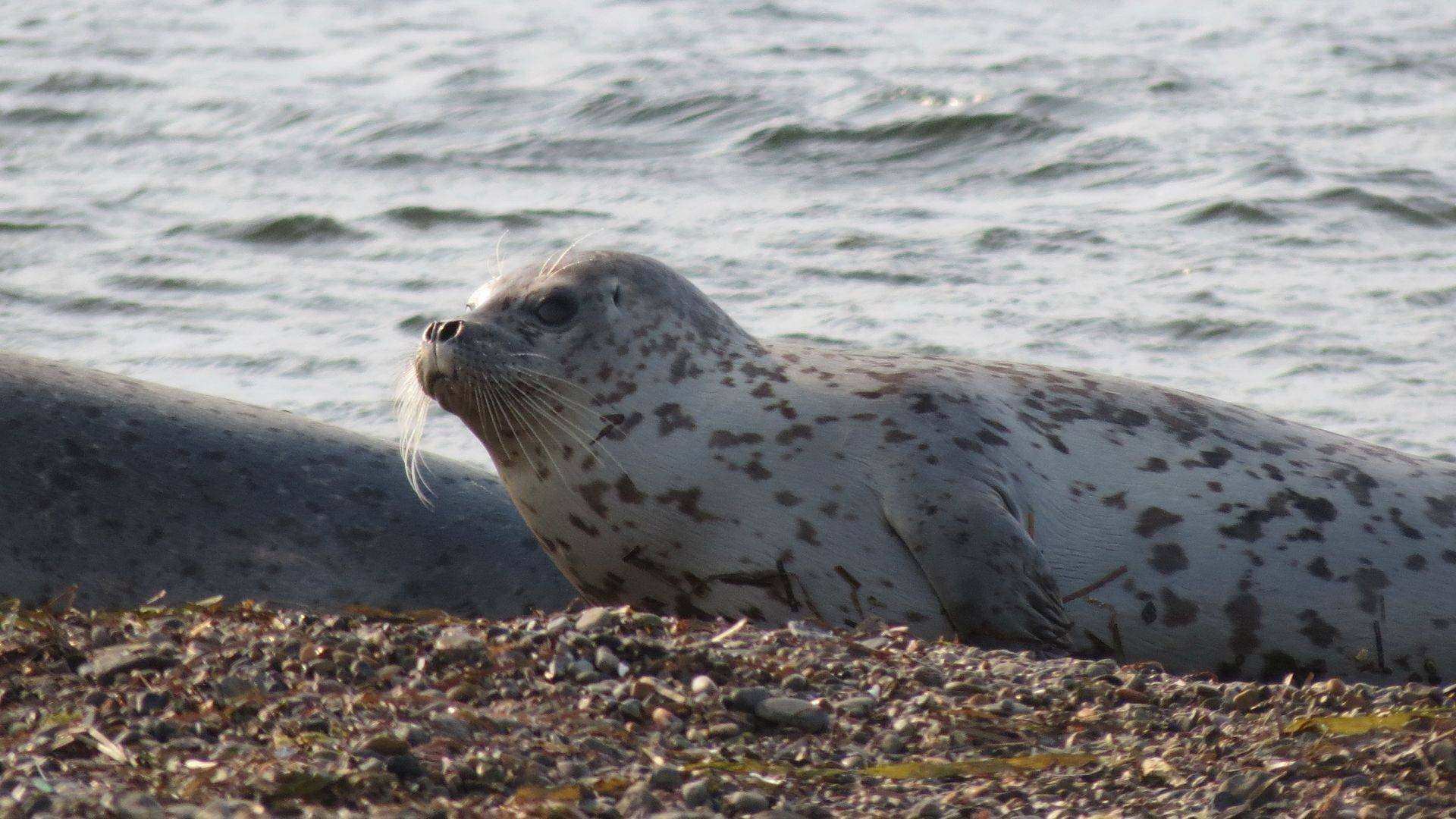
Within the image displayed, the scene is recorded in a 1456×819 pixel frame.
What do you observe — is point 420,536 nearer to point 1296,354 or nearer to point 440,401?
point 440,401

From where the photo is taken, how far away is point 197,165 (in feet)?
38.7

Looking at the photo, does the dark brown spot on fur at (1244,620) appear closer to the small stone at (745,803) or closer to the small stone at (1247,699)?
the small stone at (1247,699)

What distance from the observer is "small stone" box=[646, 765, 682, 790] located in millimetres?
2848

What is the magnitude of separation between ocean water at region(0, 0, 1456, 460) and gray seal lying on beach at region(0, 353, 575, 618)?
5.23 ft

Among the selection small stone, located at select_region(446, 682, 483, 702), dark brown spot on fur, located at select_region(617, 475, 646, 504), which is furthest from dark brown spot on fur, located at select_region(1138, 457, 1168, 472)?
small stone, located at select_region(446, 682, 483, 702)

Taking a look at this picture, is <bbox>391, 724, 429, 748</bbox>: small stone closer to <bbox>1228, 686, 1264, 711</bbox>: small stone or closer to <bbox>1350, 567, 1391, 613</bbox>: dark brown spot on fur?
<bbox>1228, 686, 1264, 711</bbox>: small stone

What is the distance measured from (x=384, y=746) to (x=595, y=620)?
80 centimetres

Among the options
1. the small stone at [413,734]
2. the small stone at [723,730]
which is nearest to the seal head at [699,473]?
the small stone at [723,730]

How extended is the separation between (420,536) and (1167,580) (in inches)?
78.1

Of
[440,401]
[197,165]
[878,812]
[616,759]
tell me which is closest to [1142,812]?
[878,812]

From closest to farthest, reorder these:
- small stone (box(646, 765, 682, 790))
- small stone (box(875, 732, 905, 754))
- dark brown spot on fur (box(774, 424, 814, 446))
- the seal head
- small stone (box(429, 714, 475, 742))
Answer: small stone (box(646, 765, 682, 790))
small stone (box(429, 714, 475, 742))
small stone (box(875, 732, 905, 754))
the seal head
dark brown spot on fur (box(774, 424, 814, 446))

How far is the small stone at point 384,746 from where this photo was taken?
2861 mm

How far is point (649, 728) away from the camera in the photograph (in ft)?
10.3

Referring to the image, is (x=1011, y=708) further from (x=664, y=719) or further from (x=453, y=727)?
(x=453, y=727)
